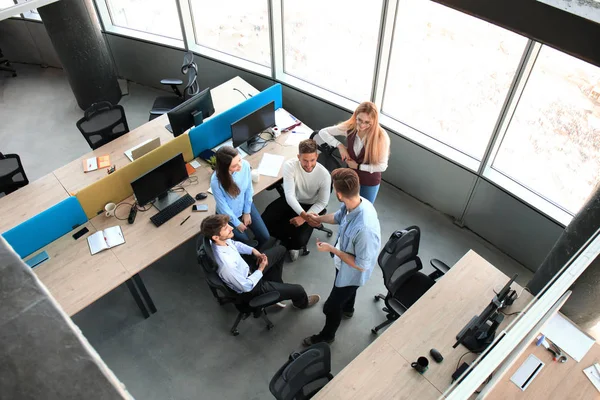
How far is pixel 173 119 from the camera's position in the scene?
4.59 meters

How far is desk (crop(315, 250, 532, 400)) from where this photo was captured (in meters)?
3.06

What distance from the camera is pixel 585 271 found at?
3.06 metres

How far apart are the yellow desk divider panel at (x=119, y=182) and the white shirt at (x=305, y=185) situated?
124 cm

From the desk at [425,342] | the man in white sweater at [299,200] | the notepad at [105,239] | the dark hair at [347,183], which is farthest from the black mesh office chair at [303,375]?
the notepad at [105,239]

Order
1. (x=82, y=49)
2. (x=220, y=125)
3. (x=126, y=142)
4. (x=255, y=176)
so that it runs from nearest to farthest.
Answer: (x=255, y=176), (x=220, y=125), (x=126, y=142), (x=82, y=49)

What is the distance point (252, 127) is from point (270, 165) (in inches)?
17.6

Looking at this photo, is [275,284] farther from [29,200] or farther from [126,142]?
[29,200]

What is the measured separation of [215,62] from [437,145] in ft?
10.8

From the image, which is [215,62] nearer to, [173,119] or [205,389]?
[173,119]

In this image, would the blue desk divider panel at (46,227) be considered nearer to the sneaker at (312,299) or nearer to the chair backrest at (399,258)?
the sneaker at (312,299)

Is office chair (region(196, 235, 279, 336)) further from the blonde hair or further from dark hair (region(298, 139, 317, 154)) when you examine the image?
the blonde hair

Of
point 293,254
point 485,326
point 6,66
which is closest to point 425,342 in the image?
point 485,326

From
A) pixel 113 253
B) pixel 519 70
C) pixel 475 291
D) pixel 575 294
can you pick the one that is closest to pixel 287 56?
pixel 519 70

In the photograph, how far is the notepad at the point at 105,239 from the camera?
4004mm
